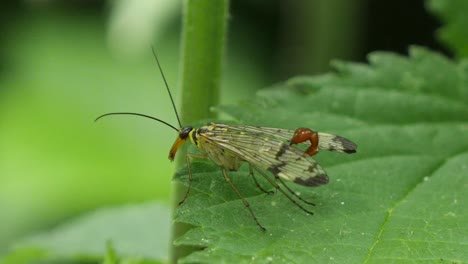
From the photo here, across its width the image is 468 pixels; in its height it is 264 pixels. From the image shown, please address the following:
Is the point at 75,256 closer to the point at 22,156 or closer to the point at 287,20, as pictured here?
the point at 22,156

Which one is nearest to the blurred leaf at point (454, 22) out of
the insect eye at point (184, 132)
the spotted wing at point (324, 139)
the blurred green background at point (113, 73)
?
the spotted wing at point (324, 139)

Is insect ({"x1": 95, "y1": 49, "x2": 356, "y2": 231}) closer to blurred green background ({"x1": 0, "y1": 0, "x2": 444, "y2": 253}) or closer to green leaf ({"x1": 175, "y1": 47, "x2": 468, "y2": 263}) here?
green leaf ({"x1": 175, "y1": 47, "x2": 468, "y2": 263})

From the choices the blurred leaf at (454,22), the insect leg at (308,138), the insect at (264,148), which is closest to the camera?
the insect at (264,148)

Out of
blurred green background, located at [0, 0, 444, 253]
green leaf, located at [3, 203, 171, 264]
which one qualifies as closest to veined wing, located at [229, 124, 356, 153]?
green leaf, located at [3, 203, 171, 264]

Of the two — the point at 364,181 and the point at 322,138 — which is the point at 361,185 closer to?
the point at 364,181

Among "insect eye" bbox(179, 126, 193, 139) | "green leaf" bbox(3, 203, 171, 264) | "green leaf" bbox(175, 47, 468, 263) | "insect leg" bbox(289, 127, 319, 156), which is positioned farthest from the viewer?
"green leaf" bbox(3, 203, 171, 264)

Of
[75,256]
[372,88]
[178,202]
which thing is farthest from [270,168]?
[75,256]

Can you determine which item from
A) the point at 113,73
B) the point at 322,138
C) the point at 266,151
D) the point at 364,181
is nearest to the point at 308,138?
the point at 322,138

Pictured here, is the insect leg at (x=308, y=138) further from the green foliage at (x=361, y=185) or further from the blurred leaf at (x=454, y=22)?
the blurred leaf at (x=454, y=22)
